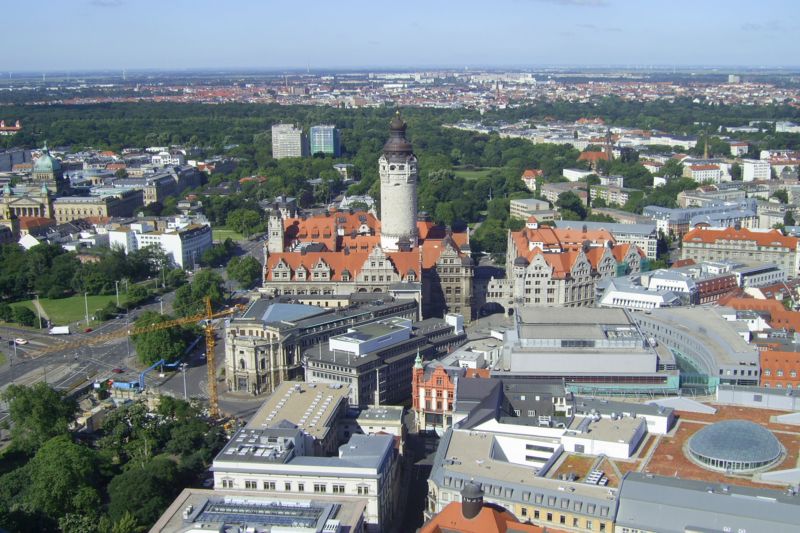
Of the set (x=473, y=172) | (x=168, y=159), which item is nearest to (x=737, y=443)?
(x=473, y=172)

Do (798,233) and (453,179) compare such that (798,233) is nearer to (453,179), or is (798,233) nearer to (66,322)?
(453,179)

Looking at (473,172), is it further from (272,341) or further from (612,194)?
(272,341)

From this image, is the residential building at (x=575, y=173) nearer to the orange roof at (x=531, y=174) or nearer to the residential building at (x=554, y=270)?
the orange roof at (x=531, y=174)

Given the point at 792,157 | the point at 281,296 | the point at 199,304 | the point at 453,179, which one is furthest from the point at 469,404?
the point at 792,157

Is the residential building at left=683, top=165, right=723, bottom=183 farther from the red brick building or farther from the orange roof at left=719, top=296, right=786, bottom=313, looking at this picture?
the red brick building

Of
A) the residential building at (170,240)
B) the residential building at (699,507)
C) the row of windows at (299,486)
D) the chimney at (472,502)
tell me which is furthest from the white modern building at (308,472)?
the residential building at (170,240)

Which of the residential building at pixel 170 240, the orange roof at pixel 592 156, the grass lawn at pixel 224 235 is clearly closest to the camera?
the residential building at pixel 170 240
